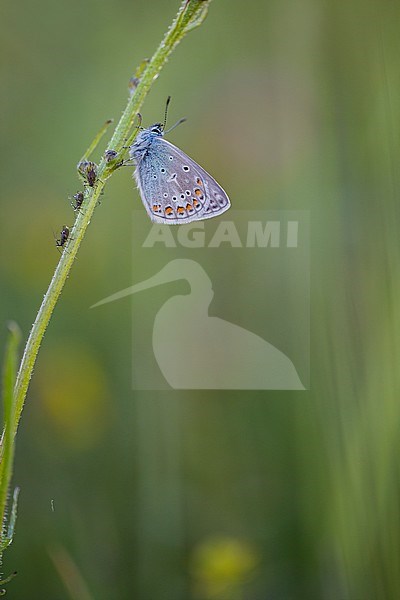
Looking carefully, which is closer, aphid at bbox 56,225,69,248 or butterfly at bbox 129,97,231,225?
aphid at bbox 56,225,69,248

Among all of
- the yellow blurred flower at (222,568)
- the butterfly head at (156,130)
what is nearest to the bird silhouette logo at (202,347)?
the yellow blurred flower at (222,568)

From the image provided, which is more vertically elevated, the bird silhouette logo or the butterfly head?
the butterfly head

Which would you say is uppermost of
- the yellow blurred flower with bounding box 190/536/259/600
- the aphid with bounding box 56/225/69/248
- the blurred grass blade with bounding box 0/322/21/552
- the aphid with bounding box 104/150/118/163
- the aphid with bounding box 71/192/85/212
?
the aphid with bounding box 104/150/118/163

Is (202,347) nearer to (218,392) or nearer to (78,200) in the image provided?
(218,392)

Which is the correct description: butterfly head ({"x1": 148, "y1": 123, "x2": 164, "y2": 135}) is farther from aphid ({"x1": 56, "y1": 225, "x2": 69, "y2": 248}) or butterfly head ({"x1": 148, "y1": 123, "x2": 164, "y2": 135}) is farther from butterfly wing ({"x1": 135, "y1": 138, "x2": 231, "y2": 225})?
aphid ({"x1": 56, "y1": 225, "x2": 69, "y2": 248})

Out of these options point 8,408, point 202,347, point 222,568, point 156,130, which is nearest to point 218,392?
point 202,347

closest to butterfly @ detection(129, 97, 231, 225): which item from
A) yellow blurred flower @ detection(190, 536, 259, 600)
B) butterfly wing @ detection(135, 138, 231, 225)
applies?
butterfly wing @ detection(135, 138, 231, 225)
